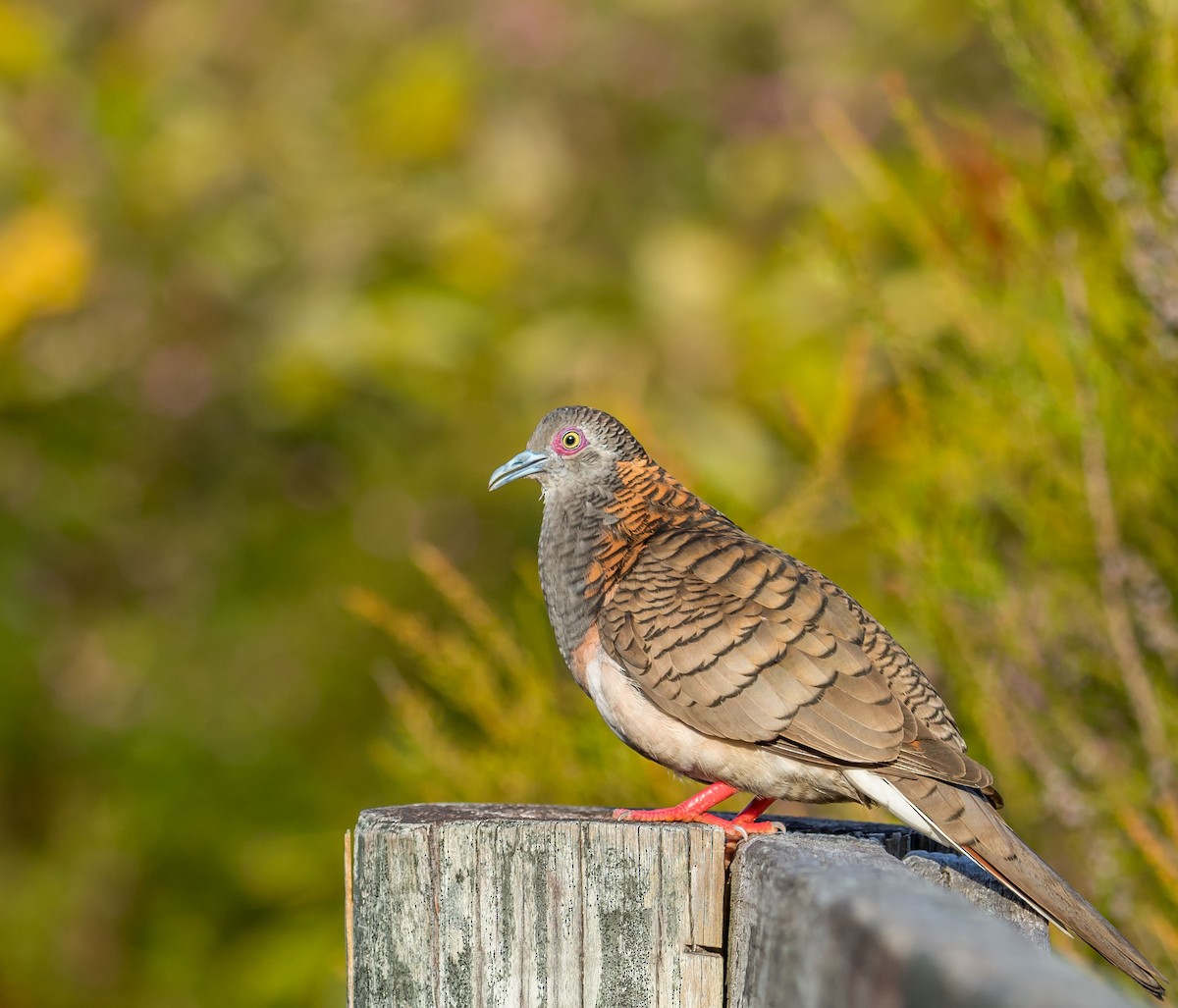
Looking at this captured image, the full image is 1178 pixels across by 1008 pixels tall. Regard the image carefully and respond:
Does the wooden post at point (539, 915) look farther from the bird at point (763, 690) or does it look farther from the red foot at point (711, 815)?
the bird at point (763, 690)

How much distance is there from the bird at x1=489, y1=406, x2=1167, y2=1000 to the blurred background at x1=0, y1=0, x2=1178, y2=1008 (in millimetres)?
1433

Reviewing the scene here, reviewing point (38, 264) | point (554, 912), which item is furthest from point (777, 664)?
point (38, 264)

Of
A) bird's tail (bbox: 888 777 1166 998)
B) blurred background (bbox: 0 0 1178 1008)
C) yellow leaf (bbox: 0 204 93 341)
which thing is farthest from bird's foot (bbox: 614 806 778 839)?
yellow leaf (bbox: 0 204 93 341)

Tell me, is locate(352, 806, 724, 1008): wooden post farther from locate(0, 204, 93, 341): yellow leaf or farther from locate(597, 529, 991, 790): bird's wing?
locate(0, 204, 93, 341): yellow leaf

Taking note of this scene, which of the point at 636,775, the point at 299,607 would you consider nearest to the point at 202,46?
the point at 299,607

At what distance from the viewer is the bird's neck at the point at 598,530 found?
3338 mm

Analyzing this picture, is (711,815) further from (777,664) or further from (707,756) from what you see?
(777,664)

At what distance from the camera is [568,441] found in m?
3.66

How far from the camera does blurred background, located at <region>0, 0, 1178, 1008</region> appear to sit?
634 cm

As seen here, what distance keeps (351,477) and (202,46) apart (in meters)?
2.42

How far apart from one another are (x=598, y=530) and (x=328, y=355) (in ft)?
12.8

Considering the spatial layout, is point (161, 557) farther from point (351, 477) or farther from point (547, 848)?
point (547, 848)

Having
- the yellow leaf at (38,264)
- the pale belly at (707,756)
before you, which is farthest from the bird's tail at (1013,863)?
the yellow leaf at (38,264)

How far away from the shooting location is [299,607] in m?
7.27
